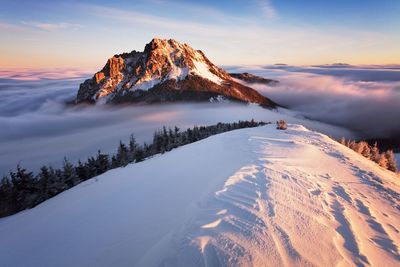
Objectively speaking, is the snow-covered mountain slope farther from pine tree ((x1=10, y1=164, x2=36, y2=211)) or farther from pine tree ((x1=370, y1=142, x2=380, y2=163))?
pine tree ((x1=10, y1=164, x2=36, y2=211))

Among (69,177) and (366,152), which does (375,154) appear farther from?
(69,177)

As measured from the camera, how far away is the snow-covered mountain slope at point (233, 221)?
19.4ft

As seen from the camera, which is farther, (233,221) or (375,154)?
(375,154)

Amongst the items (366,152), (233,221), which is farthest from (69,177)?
(233,221)

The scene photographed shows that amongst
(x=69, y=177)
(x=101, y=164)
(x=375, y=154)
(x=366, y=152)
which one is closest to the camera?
(x=366, y=152)

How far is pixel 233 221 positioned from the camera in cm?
688

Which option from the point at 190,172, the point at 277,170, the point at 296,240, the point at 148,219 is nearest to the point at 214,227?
the point at 296,240

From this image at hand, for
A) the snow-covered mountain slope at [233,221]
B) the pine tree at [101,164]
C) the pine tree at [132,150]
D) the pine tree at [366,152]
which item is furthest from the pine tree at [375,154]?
the pine tree at [101,164]

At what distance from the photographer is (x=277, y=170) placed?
11.6 metres

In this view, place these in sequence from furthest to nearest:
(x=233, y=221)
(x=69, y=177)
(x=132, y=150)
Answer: (x=132, y=150) → (x=69, y=177) → (x=233, y=221)

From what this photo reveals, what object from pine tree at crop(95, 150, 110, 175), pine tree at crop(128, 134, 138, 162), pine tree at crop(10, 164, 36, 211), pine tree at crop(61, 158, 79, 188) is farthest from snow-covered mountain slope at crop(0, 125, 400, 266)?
pine tree at crop(128, 134, 138, 162)

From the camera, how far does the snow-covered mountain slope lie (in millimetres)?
5906

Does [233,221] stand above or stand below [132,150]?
above

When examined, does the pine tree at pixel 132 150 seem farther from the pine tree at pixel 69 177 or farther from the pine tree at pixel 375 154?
the pine tree at pixel 375 154
